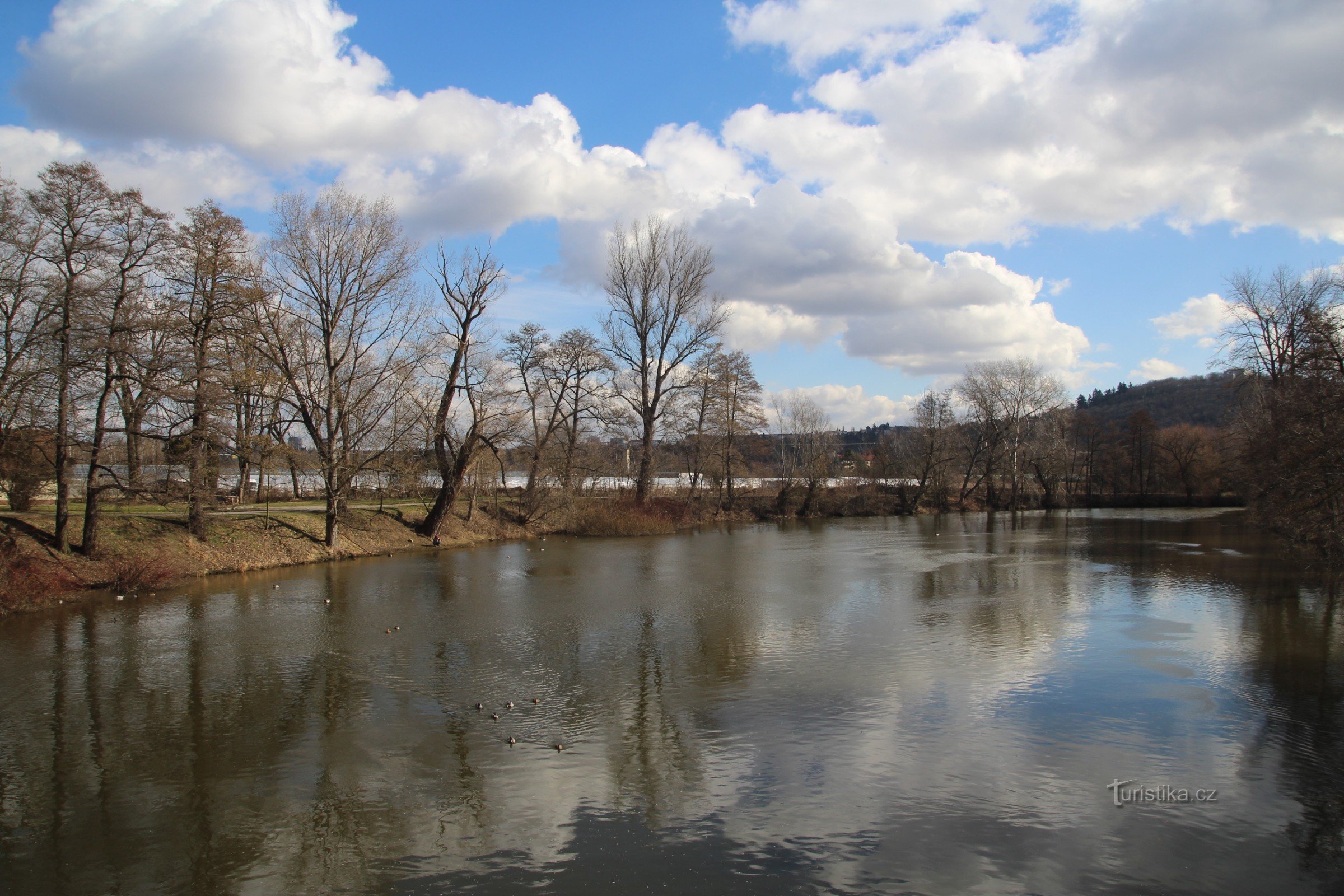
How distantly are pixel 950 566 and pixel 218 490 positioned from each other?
2194 cm

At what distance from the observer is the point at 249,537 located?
2269cm

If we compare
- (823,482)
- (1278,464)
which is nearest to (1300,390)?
(1278,464)

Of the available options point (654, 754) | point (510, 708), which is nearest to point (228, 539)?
point (510, 708)

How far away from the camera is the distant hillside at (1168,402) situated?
89500mm

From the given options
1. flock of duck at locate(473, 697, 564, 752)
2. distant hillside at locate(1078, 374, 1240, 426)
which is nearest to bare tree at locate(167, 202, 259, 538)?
flock of duck at locate(473, 697, 564, 752)

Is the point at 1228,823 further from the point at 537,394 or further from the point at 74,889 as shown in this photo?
the point at 537,394

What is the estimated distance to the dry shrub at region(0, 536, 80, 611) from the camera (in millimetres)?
14961

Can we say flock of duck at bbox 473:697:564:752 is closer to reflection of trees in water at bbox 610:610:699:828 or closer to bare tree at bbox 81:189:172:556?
reflection of trees in water at bbox 610:610:699:828

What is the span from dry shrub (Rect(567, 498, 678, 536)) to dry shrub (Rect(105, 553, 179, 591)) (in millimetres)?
18735

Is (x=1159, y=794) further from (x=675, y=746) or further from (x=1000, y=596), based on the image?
(x=1000, y=596)

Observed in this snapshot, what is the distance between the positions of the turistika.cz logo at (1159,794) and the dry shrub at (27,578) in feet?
61.9

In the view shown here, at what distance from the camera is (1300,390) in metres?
13.7

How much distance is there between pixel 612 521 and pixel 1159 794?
1158 inches

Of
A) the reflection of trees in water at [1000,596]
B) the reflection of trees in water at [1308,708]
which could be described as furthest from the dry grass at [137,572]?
the reflection of trees in water at [1308,708]
